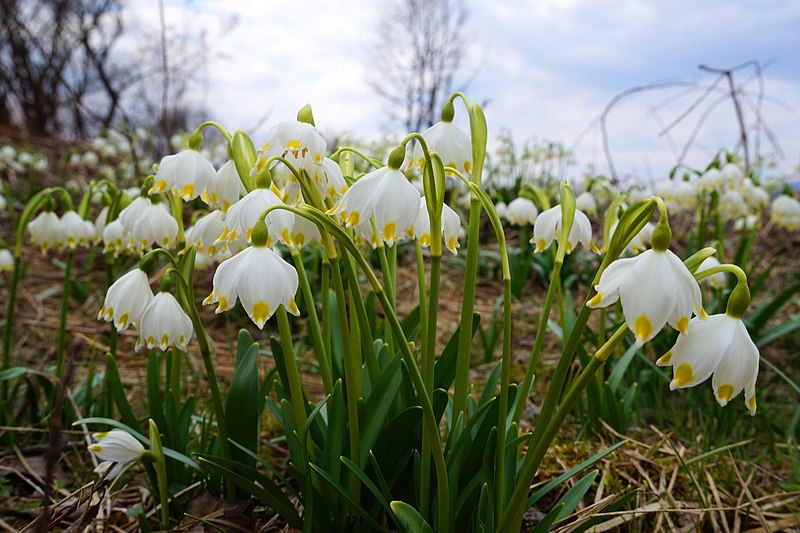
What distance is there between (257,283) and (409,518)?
0.49 metres

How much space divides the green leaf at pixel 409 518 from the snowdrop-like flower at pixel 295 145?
587mm

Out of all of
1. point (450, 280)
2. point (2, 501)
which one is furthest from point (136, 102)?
point (2, 501)

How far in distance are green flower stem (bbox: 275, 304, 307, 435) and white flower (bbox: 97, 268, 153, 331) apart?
0.91ft

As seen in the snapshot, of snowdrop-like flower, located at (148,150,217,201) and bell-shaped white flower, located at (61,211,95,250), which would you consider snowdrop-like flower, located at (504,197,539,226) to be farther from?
bell-shaped white flower, located at (61,211,95,250)

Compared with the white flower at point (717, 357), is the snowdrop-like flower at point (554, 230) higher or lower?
higher

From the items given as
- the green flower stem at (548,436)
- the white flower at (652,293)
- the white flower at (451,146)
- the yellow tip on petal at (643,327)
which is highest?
the white flower at (451,146)

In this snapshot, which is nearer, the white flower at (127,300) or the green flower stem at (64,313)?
the white flower at (127,300)

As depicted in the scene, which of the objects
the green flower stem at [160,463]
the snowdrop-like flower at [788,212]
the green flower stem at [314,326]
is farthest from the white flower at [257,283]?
the snowdrop-like flower at [788,212]

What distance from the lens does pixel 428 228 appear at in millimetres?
1100

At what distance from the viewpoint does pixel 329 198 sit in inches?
45.9

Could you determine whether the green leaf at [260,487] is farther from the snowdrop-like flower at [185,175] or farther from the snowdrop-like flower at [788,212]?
the snowdrop-like flower at [788,212]

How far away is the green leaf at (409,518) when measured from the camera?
1.06 meters

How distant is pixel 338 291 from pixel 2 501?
4.06 feet

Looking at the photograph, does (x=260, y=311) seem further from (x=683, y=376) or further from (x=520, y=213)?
(x=520, y=213)
